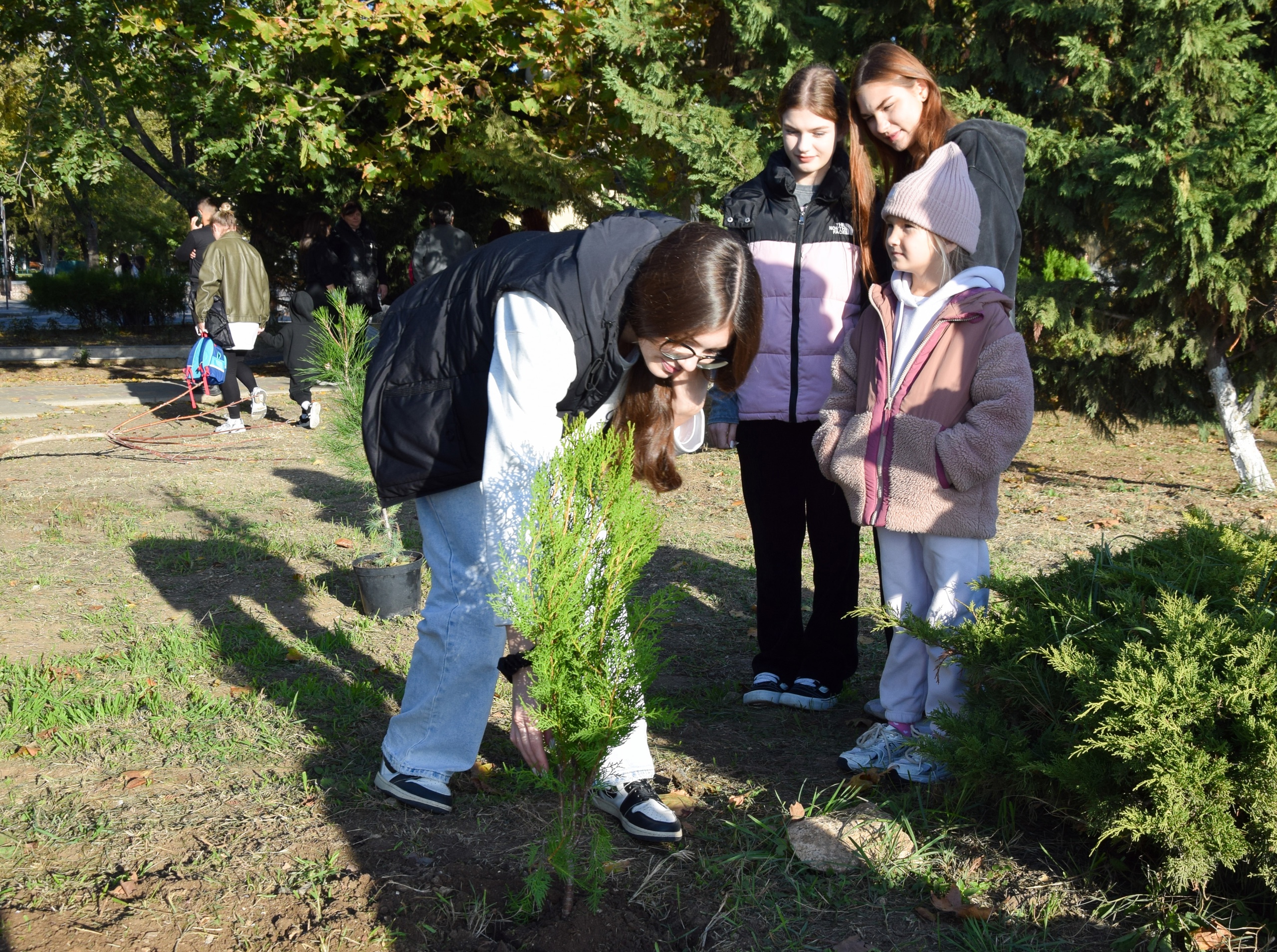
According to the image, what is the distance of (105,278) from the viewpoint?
829 inches

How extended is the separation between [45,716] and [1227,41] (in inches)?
274

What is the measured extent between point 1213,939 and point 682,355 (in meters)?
1.75

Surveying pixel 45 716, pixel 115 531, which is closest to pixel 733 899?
pixel 45 716

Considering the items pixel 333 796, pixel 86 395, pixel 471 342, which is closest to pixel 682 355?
pixel 471 342

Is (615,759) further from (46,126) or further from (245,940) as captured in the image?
(46,126)

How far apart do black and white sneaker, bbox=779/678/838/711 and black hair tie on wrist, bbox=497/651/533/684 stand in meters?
1.56

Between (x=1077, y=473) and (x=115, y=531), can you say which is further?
(x=1077, y=473)

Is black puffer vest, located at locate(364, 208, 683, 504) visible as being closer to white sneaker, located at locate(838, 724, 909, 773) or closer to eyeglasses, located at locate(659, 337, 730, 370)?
eyeglasses, located at locate(659, 337, 730, 370)

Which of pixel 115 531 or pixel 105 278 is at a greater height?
pixel 105 278

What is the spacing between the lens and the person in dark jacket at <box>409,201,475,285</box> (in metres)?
9.05

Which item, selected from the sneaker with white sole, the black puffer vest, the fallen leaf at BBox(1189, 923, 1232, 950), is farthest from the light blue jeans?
the fallen leaf at BBox(1189, 923, 1232, 950)

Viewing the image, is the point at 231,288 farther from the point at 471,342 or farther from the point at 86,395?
the point at 471,342

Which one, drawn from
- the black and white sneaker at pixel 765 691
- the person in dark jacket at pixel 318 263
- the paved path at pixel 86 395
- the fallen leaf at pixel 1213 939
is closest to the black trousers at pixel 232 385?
the person in dark jacket at pixel 318 263

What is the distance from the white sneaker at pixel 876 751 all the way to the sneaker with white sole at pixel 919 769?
3.2 inches
